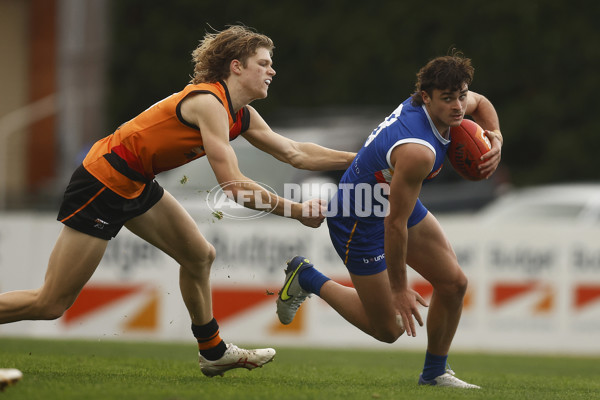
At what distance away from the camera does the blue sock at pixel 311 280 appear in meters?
7.07

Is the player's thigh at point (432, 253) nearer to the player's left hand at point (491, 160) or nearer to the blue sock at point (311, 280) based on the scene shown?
the player's left hand at point (491, 160)

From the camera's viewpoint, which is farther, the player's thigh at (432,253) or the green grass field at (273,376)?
the player's thigh at (432,253)

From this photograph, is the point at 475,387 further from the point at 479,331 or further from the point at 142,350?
the point at 479,331

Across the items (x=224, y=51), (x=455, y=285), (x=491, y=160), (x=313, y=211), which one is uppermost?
(x=224, y=51)

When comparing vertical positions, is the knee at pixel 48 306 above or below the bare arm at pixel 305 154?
below

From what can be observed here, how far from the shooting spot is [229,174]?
234 inches

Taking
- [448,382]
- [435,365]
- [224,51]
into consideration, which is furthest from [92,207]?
[448,382]

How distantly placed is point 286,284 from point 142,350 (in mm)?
3243

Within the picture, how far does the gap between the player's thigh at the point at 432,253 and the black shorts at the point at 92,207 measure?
1.75 meters

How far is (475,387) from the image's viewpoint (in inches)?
265

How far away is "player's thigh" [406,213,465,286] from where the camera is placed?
21.5 feet

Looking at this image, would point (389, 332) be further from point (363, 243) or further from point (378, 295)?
point (363, 243)

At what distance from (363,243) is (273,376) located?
1.15 meters
